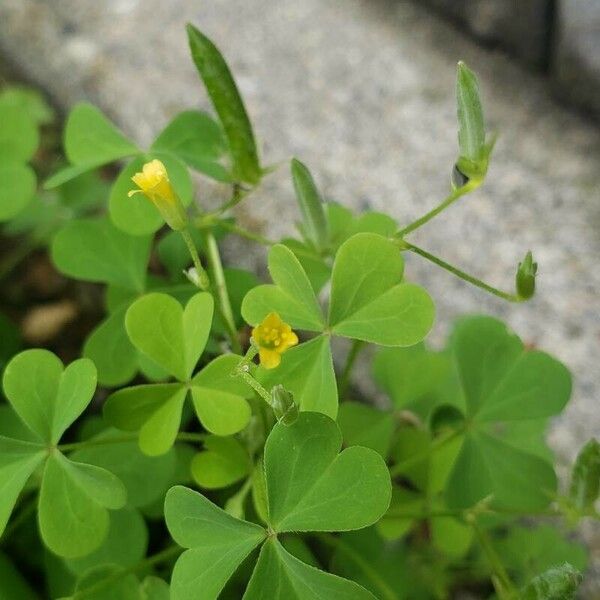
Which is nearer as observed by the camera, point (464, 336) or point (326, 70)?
point (464, 336)

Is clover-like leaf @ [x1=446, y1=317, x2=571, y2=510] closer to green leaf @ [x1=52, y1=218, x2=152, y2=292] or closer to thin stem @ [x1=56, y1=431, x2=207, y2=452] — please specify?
thin stem @ [x1=56, y1=431, x2=207, y2=452]

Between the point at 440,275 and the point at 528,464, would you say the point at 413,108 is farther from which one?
the point at 528,464

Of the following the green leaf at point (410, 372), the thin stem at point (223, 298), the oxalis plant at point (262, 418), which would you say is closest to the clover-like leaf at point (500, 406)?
the oxalis plant at point (262, 418)

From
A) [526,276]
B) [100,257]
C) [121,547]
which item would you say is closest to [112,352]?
[100,257]

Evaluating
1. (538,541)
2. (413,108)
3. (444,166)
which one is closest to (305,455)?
(538,541)

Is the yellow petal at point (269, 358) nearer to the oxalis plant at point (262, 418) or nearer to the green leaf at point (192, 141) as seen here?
the oxalis plant at point (262, 418)

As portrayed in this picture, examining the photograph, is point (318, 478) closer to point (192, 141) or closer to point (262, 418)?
point (262, 418)
